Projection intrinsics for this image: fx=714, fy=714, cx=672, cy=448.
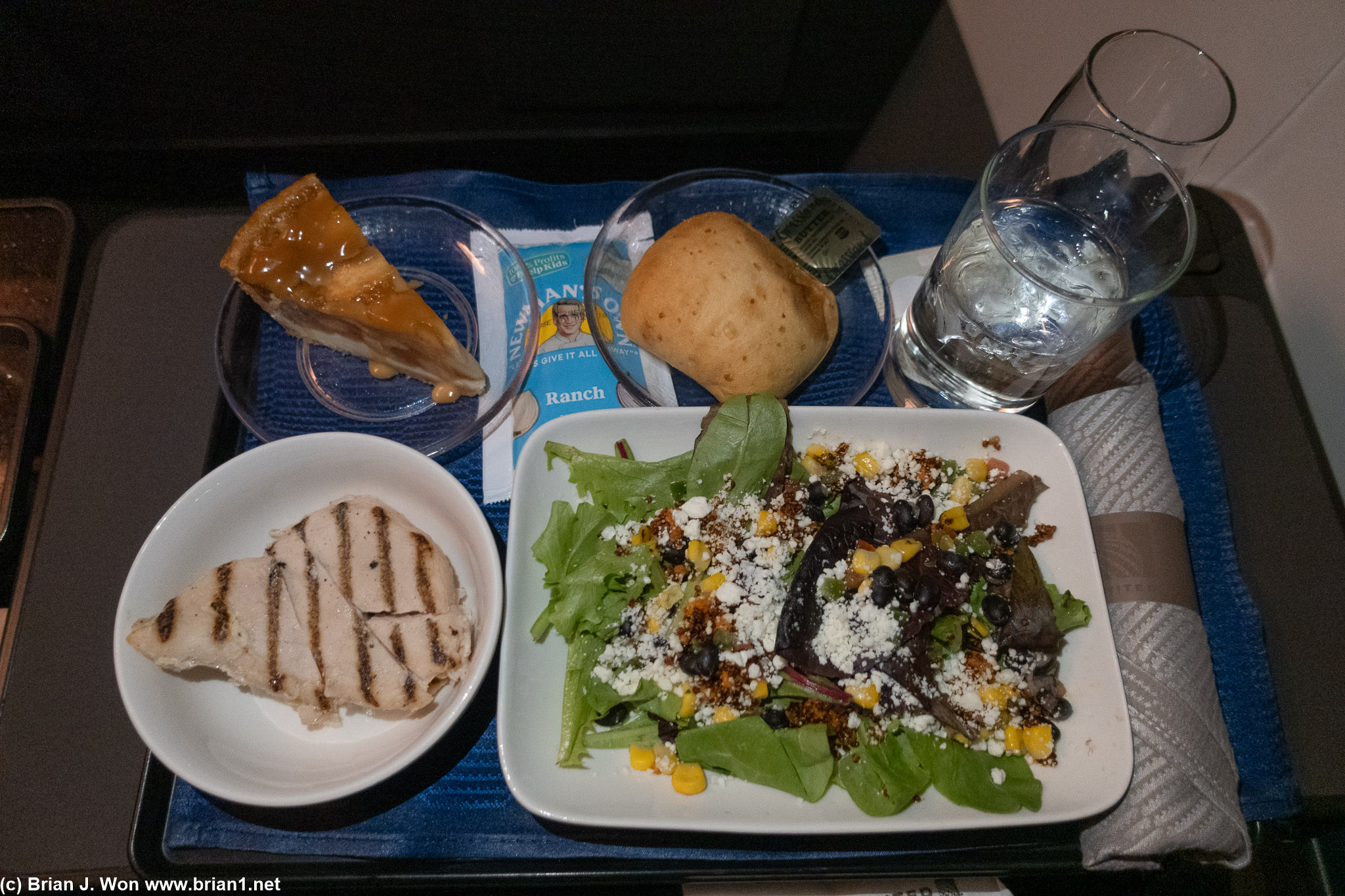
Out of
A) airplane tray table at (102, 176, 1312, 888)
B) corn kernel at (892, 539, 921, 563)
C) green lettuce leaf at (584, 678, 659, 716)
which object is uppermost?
corn kernel at (892, 539, 921, 563)

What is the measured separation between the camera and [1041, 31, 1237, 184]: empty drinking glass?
1377 mm

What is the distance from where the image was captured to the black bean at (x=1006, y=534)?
4.48 ft

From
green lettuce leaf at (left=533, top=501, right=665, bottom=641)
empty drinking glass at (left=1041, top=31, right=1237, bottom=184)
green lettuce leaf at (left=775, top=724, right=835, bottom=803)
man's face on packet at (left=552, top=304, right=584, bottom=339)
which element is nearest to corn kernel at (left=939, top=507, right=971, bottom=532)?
green lettuce leaf at (left=775, top=724, right=835, bottom=803)

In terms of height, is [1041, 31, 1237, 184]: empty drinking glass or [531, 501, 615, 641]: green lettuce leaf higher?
[1041, 31, 1237, 184]: empty drinking glass

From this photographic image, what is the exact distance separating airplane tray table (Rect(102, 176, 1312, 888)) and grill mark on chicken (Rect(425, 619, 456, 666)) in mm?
278

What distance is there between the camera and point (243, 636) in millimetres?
1243

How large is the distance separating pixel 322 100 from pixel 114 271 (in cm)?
103

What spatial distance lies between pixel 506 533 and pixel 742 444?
1.84 feet

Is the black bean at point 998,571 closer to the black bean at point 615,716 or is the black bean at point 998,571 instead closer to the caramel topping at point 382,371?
the black bean at point 615,716

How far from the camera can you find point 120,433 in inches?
65.3

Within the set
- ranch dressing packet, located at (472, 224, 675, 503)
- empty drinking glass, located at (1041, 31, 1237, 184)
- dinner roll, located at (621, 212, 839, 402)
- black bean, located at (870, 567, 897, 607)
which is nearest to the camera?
black bean, located at (870, 567, 897, 607)

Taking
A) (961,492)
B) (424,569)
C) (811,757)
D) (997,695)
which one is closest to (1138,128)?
(961,492)

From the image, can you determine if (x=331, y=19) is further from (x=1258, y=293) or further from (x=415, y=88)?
(x=1258, y=293)

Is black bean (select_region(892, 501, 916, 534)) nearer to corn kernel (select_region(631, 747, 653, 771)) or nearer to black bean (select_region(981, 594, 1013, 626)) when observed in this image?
black bean (select_region(981, 594, 1013, 626))
